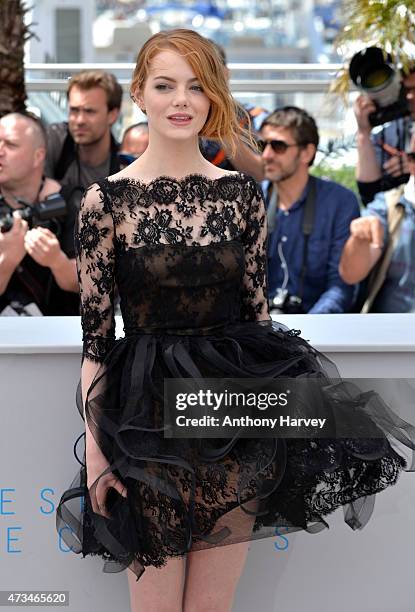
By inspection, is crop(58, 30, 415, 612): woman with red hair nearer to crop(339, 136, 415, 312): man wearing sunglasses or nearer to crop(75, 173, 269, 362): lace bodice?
crop(75, 173, 269, 362): lace bodice

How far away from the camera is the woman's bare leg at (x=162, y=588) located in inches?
88.7

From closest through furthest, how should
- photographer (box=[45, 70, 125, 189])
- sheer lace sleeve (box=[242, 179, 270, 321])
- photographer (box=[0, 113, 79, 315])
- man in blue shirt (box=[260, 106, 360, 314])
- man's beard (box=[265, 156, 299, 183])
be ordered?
sheer lace sleeve (box=[242, 179, 270, 321]) < photographer (box=[0, 113, 79, 315]) < man in blue shirt (box=[260, 106, 360, 314]) < man's beard (box=[265, 156, 299, 183]) < photographer (box=[45, 70, 125, 189])

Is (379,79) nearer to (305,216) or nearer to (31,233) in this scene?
(305,216)

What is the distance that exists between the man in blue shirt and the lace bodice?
7.31 feet

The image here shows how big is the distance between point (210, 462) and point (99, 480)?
0.81ft

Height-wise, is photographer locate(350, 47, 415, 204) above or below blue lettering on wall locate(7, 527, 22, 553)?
above

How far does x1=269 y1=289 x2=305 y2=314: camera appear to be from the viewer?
458 cm

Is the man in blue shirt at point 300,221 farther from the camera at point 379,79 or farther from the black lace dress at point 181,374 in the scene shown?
the black lace dress at point 181,374

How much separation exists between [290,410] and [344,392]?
15cm

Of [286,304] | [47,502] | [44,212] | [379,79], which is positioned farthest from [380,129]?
[47,502]

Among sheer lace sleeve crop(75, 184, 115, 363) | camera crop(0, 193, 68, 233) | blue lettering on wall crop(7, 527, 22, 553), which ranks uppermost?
sheer lace sleeve crop(75, 184, 115, 363)

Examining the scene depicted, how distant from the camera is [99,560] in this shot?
9.03 ft

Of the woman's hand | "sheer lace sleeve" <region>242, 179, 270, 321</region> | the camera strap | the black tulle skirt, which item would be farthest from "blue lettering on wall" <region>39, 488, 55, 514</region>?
the camera strap

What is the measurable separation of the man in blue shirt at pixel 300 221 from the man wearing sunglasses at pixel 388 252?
127 mm
